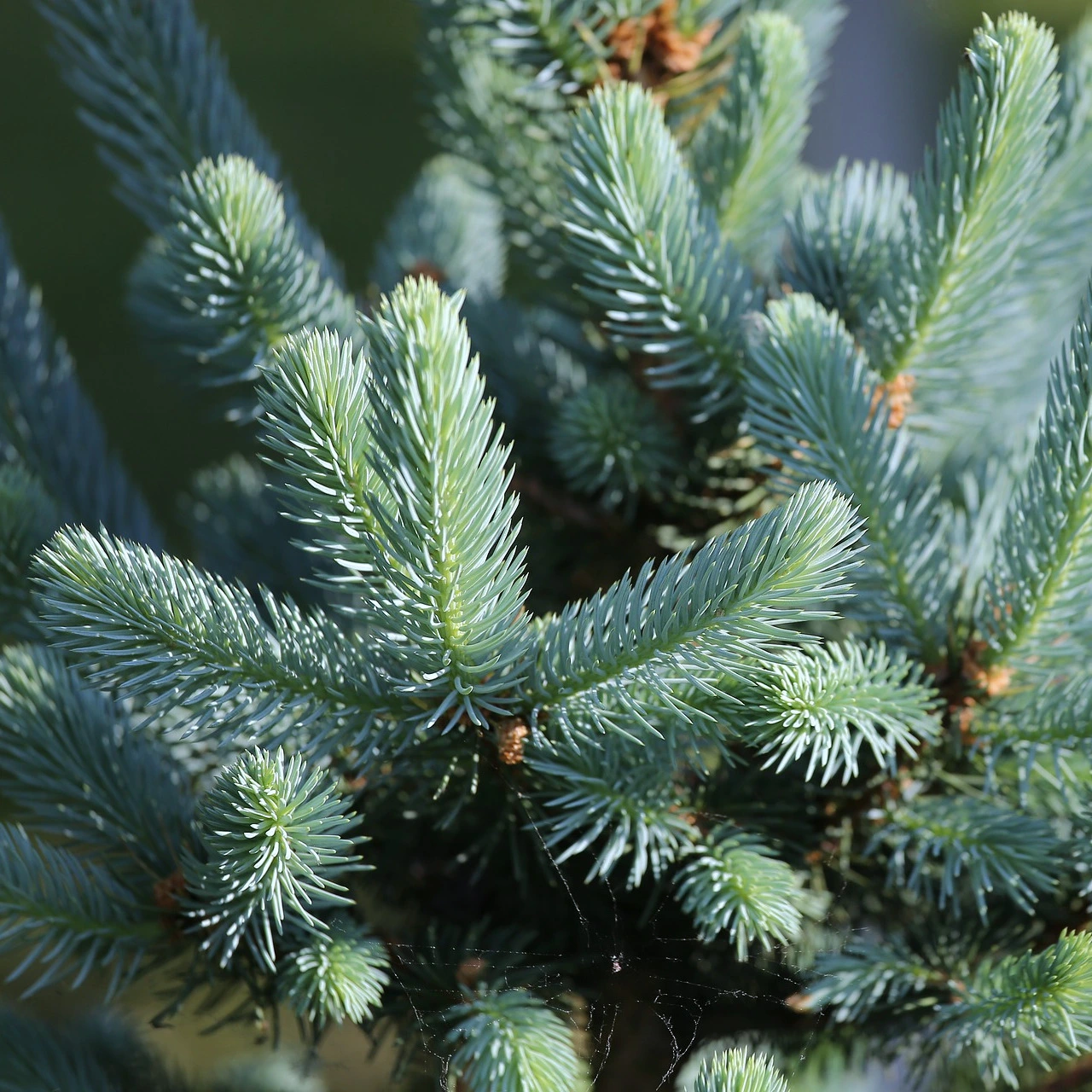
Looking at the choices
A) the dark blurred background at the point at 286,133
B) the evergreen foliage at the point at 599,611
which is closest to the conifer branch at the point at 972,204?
the evergreen foliage at the point at 599,611

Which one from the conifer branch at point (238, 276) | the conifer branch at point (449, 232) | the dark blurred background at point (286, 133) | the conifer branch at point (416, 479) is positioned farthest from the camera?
the dark blurred background at point (286, 133)

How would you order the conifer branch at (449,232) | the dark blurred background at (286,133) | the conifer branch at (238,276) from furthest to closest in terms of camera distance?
1. the dark blurred background at (286,133)
2. the conifer branch at (449,232)
3. the conifer branch at (238,276)

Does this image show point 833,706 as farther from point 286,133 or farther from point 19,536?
point 286,133

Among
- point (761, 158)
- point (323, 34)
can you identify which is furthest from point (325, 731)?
point (323, 34)

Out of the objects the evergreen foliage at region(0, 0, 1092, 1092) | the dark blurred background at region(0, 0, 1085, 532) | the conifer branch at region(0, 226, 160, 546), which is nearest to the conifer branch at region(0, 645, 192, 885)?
the evergreen foliage at region(0, 0, 1092, 1092)

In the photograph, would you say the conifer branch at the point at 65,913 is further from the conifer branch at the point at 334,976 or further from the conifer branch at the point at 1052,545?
the conifer branch at the point at 1052,545

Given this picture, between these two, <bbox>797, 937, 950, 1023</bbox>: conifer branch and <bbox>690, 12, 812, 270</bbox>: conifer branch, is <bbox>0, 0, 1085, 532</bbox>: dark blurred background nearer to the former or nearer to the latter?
<bbox>690, 12, 812, 270</bbox>: conifer branch

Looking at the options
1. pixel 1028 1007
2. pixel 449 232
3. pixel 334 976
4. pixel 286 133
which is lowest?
pixel 1028 1007

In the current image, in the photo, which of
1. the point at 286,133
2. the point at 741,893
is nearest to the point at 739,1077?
the point at 741,893
